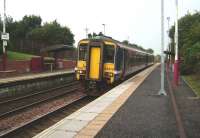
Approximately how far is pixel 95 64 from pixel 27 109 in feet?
19.0

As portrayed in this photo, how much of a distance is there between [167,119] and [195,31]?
2312cm

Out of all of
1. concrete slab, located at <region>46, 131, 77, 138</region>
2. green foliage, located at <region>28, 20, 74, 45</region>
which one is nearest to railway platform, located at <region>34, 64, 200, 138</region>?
concrete slab, located at <region>46, 131, 77, 138</region>

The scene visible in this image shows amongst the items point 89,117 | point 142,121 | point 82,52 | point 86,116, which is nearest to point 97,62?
point 82,52

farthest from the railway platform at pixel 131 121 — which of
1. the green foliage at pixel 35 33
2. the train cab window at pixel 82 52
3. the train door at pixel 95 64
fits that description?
the green foliage at pixel 35 33

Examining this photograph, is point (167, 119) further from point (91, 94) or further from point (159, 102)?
point (91, 94)

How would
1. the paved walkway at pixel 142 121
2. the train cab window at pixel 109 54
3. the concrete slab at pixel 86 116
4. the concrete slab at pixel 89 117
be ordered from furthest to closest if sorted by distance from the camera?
1. the train cab window at pixel 109 54
2. the concrete slab at pixel 86 116
3. the concrete slab at pixel 89 117
4. the paved walkway at pixel 142 121

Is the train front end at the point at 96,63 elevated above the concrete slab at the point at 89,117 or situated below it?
above

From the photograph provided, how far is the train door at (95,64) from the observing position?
21.3 metres

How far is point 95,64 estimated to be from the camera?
843 inches

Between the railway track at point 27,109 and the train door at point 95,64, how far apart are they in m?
1.73

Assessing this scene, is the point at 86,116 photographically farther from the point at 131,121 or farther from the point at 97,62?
the point at 97,62

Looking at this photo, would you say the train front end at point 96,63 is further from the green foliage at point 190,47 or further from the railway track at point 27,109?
the green foliage at point 190,47

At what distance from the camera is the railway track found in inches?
516

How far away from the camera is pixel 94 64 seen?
21.4 m
